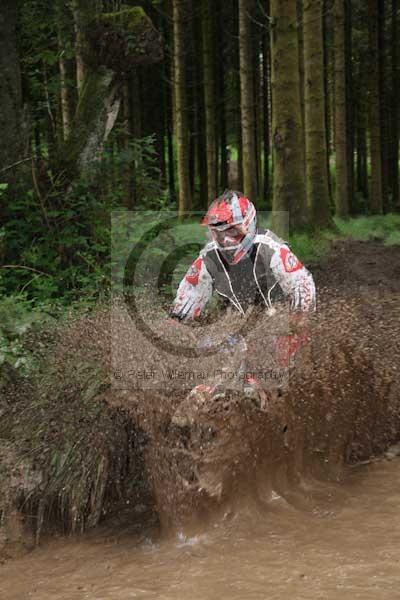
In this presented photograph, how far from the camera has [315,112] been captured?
45.6 ft

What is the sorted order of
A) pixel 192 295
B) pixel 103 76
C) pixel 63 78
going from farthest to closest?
pixel 63 78, pixel 103 76, pixel 192 295

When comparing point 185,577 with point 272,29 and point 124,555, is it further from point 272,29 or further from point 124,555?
point 272,29

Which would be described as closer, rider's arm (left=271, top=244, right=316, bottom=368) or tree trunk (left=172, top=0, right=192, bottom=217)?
rider's arm (left=271, top=244, right=316, bottom=368)

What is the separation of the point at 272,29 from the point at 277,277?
8.50 meters

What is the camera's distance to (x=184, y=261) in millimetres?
9539

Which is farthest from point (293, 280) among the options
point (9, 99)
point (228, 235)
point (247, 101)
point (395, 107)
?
point (395, 107)

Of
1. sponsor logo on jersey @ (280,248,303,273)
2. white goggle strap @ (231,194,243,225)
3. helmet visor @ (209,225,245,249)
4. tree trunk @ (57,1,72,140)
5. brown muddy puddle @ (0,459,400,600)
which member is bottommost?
brown muddy puddle @ (0,459,400,600)

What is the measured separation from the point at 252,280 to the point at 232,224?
49 cm

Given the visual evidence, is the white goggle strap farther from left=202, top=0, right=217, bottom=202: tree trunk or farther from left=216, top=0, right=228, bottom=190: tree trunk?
left=216, top=0, right=228, bottom=190: tree trunk

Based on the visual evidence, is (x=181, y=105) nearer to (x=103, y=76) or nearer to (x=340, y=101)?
(x=340, y=101)

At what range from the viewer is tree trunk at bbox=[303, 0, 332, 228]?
13.5 meters

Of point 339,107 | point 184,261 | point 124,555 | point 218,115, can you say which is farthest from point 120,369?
point 218,115

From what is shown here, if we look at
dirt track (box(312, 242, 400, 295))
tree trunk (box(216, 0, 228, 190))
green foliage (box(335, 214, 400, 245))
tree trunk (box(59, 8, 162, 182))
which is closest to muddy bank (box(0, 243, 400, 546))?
tree trunk (box(59, 8, 162, 182))

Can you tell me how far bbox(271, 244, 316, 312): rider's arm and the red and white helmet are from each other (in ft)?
0.81
